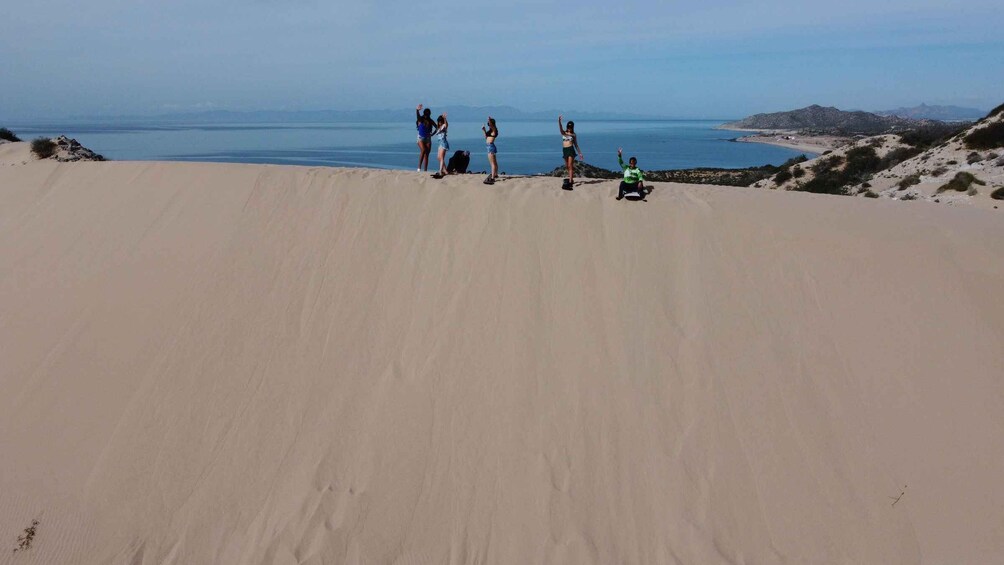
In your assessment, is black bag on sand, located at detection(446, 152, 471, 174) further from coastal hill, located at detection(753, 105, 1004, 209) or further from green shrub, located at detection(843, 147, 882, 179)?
green shrub, located at detection(843, 147, 882, 179)

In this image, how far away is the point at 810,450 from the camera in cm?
489

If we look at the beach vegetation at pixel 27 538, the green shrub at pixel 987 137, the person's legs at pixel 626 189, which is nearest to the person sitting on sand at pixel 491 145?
the person's legs at pixel 626 189

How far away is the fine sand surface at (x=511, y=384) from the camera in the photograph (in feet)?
15.0

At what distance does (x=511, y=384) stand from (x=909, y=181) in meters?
15.7

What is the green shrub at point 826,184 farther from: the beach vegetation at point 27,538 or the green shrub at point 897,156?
the beach vegetation at point 27,538

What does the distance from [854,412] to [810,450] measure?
64cm

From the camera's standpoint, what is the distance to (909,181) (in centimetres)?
1560

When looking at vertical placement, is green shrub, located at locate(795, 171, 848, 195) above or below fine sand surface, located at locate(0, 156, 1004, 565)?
above

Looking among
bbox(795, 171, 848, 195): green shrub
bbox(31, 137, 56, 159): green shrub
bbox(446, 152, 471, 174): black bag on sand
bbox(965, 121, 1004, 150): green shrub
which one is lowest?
bbox(795, 171, 848, 195): green shrub

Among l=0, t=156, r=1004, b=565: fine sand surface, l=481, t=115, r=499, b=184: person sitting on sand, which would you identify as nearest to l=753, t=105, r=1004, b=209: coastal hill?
l=0, t=156, r=1004, b=565: fine sand surface

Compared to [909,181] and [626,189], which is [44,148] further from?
[909,181]

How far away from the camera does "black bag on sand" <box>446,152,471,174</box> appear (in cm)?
971

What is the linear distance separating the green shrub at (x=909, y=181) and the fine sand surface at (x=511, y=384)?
894 centimetres

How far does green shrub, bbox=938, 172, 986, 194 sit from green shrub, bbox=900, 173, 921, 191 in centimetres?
151
